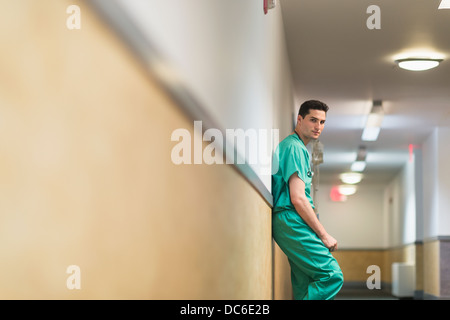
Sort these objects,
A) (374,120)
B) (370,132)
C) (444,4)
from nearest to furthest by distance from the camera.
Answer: (444,4), (374,120), (370,132)

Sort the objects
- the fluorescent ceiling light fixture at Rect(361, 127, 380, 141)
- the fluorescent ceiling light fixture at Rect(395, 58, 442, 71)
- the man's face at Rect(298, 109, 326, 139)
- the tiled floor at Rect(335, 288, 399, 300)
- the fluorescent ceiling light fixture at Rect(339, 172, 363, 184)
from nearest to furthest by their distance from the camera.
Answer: the man's face at Rect(298, 109, 326, 139), the fluorescent ceiling light fixture at Rect(395, 58, 442, 71), the fluorescent ceiling light fixture at Rect(361, 127, 380, 141), the tiled floor at Rect(335, 288, 399, 300), the fluorescent ceiling light fixture at Rect(339, 172, 363, 184)

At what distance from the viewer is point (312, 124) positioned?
3.79 meters

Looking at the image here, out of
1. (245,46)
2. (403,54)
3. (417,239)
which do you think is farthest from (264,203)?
(417,239)

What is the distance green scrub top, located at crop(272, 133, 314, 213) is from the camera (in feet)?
11.4

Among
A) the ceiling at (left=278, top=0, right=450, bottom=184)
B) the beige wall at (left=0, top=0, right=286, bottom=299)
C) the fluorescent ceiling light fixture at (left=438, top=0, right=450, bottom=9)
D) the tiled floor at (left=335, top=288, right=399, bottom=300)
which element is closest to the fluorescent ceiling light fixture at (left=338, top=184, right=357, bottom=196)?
the tiled floor at (left=335, top=288, right=399, bottom=300)

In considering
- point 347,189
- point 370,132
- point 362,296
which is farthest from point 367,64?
point 347,189

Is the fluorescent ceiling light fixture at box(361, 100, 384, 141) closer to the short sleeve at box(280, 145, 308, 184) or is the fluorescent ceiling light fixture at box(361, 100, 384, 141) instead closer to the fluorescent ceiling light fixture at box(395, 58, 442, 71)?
the fluorescent ceiling light fixture at box(395, 58, 442, 71)

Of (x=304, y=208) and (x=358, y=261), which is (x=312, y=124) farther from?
(x=358, y=261)

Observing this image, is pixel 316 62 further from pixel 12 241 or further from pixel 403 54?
pixel 12 241

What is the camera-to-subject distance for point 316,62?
6.71 meters

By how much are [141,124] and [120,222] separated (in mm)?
171

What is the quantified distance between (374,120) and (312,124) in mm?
5370

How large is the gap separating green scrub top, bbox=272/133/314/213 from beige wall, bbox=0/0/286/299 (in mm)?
2170

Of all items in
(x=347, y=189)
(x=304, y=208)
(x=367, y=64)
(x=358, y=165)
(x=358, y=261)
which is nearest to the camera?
(x=304, y=208)
